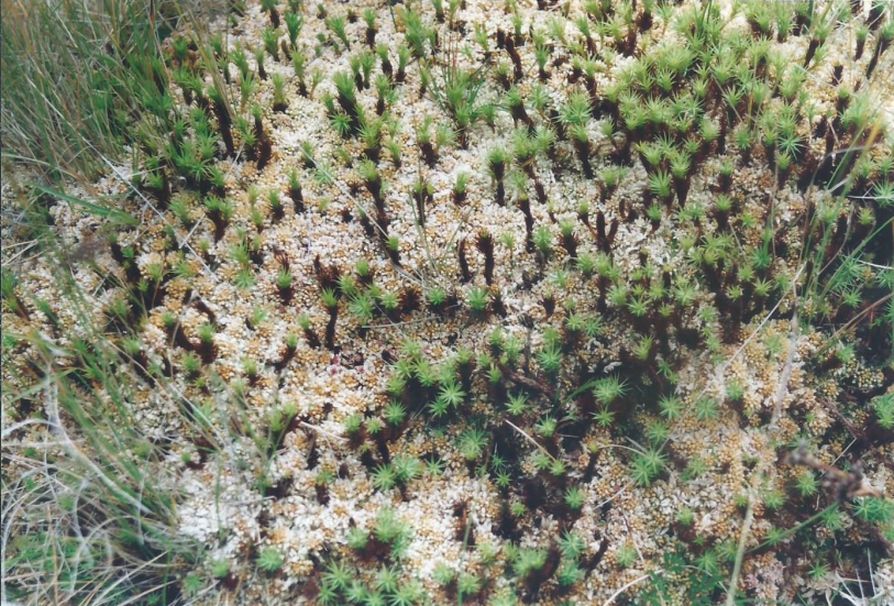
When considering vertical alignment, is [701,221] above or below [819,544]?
above

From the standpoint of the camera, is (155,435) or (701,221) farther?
(701,221)

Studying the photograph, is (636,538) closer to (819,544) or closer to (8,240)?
(819,544)

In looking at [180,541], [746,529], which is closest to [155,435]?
[180,541]

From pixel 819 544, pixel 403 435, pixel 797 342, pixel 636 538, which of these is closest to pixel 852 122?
pixel 797 342

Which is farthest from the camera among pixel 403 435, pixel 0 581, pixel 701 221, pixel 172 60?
pixel 172 60

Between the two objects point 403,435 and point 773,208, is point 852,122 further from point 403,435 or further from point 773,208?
point 403,435

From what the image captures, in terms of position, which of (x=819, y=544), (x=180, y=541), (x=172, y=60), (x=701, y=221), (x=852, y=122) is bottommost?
(x=819, y=544)

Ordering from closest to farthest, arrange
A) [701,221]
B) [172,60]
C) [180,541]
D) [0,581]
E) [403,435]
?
[0,581]
[180,541]
[403,435]
[701,221]
[172,60]
